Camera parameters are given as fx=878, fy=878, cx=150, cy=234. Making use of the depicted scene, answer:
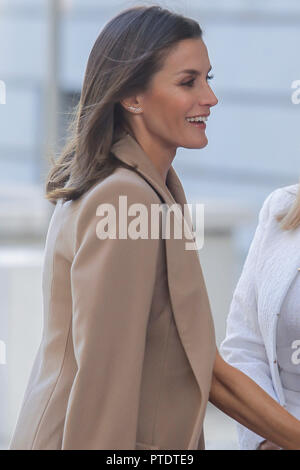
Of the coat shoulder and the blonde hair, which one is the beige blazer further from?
the blonde hair

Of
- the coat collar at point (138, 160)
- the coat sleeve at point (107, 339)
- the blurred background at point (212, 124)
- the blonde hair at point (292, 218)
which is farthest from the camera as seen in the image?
the blurred background at point (212, 124)

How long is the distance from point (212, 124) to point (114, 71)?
6.70 meters

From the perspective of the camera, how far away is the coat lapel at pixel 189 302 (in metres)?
1.47

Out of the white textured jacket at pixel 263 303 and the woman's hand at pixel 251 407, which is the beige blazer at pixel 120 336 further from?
the white textured jacket at pixel 263 303

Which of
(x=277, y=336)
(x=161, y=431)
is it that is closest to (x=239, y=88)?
(x=277, y=336)

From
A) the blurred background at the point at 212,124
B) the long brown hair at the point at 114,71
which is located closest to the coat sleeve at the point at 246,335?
the long brown hair at the point at 114,71

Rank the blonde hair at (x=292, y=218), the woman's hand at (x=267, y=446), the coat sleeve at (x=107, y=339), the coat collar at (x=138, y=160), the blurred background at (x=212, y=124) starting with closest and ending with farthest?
the coat sleeve at (x=107, y=339) < the coat collar at (x=138, y=160) < the woman's hand at (x=267, y=446) < the blonde hair at (x=292, y=218) < the blurred background at (x=212, y=124)

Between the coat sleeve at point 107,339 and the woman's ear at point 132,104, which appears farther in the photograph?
the woman's ear at point 132,104

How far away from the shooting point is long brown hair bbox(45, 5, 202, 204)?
5.05 ft

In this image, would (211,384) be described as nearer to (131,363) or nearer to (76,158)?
(131,363)

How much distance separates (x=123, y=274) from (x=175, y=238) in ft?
0.42

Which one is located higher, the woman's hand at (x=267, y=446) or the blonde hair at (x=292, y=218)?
the blonde hair at (x=292, y=218)

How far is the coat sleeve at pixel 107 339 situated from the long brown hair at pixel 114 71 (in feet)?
0.53

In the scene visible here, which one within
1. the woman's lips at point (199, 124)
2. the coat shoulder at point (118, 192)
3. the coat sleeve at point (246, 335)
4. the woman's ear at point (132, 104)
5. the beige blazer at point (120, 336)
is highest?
the woman's ear at point (132, 104)
